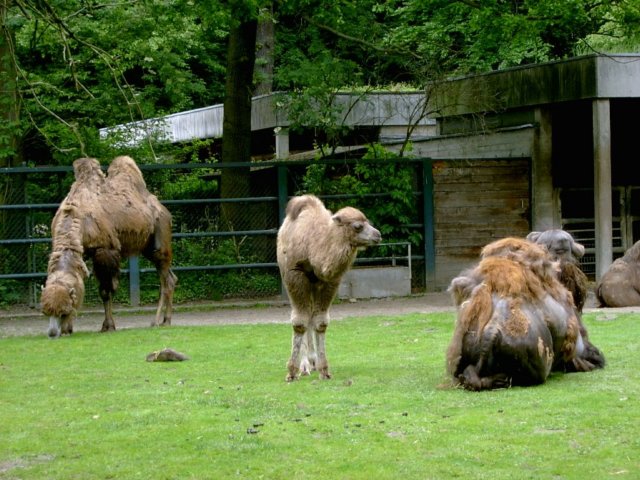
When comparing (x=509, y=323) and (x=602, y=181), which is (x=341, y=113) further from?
(x=509, y=323)

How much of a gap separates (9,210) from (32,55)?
26.2 ft

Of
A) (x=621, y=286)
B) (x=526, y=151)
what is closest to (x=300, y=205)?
(x=621, y=286)

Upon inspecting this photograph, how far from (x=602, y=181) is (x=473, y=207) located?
2.70m

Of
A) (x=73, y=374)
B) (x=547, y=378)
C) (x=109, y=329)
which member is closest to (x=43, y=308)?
(x=109, y=329)

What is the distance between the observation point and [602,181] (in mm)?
19828

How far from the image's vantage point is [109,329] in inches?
642

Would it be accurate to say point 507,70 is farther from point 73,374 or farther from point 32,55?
point 73,374

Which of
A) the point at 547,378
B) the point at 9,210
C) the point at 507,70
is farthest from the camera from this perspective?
the point at 507,70

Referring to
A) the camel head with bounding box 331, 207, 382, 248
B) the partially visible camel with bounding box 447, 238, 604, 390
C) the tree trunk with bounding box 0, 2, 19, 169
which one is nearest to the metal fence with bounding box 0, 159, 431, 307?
the tree trunk with bounding box 0, 2, 19, 169

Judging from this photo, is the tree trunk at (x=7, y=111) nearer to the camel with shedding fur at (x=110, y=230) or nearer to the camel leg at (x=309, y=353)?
the camel with shedding fur at (x=110, y=230)

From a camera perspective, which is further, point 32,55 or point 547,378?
point 32,55

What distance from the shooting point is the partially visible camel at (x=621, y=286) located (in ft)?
56.3

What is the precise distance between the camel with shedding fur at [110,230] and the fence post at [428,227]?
Result: 5454 millimetres

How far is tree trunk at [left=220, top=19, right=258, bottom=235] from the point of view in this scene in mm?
20797
